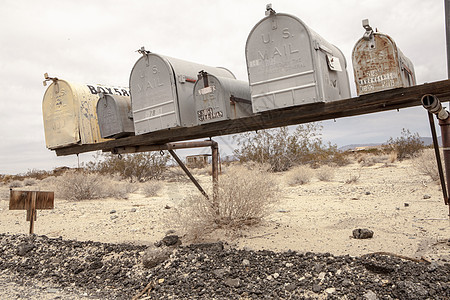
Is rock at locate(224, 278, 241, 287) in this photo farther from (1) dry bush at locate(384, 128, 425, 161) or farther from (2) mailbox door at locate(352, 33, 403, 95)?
(1) dry bush at locate(384, 128, 425, 161)

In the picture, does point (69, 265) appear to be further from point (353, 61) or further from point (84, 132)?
point (353, 61)

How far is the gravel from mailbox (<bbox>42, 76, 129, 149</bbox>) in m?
1.67

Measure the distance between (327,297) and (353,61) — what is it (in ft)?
6.71

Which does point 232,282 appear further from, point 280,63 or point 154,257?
point 280,63

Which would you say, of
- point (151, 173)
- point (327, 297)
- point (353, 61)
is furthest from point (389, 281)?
point (151, 173)

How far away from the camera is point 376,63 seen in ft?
10.3

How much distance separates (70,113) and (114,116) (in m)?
0.93

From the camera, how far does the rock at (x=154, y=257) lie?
4043mm

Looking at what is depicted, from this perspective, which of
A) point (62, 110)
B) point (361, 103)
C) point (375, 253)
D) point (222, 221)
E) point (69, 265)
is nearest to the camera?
point (361, 103)

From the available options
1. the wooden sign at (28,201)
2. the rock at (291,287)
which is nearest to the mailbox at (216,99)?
the rock at (291,287)

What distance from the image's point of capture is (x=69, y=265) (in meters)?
4.54

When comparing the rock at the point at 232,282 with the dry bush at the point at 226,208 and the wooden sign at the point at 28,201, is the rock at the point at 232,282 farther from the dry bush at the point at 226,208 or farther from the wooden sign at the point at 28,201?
the wooden sign at the point at 28,201

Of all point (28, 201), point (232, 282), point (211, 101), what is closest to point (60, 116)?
point (28, 201)

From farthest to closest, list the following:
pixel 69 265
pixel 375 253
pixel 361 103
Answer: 1. pixel 69 265
2. pixel 375 253
3. pixel 361 103
